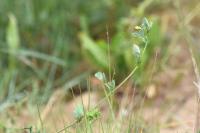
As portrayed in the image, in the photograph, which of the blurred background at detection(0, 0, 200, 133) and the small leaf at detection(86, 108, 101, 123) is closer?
the small leaf at detection(86, 108, 101, 123)

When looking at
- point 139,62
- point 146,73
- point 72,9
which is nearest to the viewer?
point 139,62

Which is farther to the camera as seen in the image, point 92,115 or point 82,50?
point 82,50

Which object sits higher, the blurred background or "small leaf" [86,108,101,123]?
the blurred background

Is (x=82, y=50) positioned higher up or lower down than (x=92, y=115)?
higher up

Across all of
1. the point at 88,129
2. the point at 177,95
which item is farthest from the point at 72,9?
the point at 88,129

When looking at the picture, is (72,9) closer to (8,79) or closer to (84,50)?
(84,50)

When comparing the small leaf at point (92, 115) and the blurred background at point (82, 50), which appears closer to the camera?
the small leaf at point (92, 115)

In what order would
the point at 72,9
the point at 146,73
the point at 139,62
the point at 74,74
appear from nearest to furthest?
the point at 139,62 < the point at 146,73 < the point at 74,74 < the point at 72,9

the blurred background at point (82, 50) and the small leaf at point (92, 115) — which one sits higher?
the blurred background at point (82, 50)
